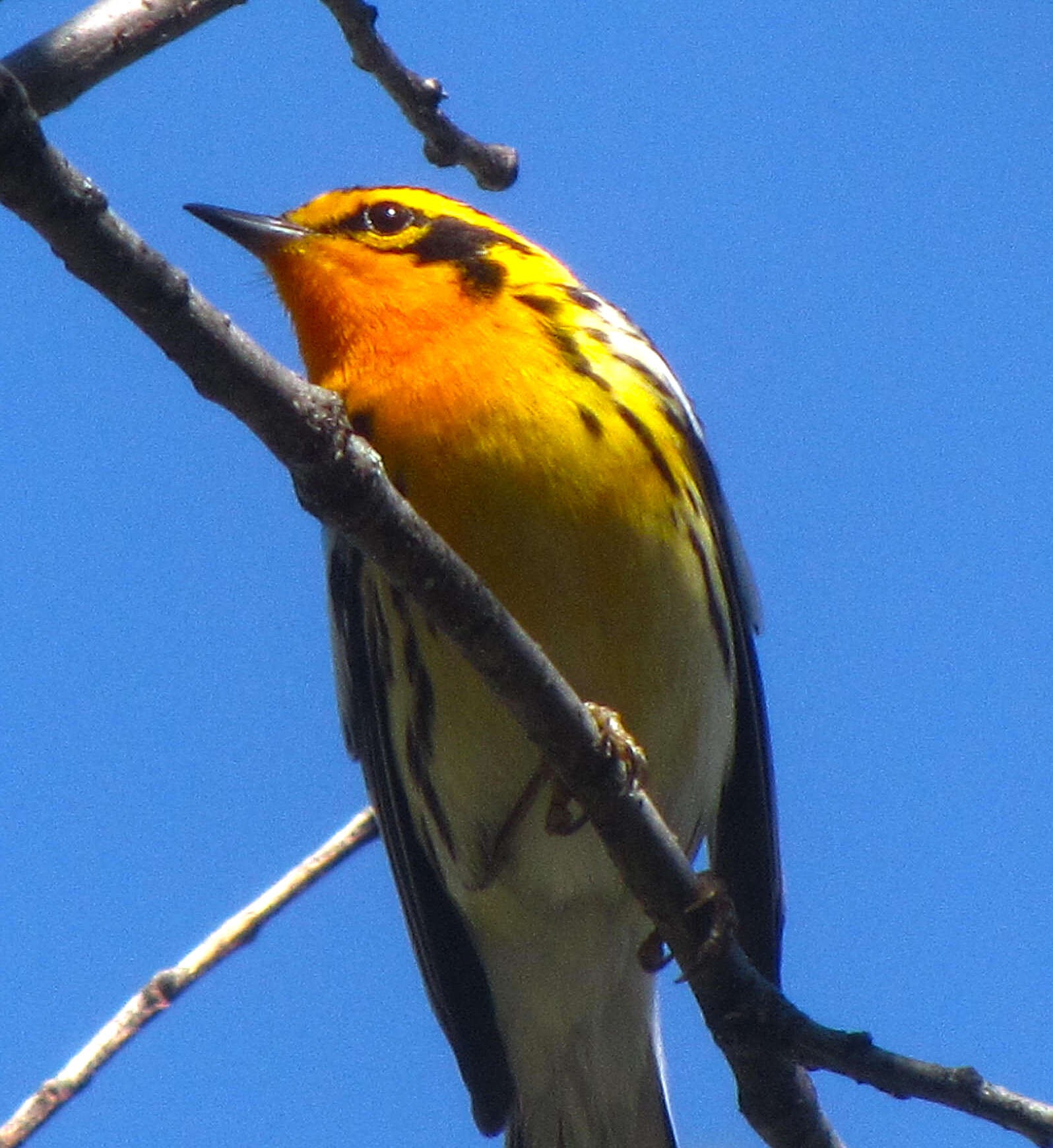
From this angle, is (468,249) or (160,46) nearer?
(160,46)

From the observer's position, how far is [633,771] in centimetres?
352

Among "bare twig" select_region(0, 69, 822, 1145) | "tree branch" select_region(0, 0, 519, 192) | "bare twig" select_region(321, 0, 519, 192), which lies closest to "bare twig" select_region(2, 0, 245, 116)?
"tree branch" select_region(0, 0, 519, 192)

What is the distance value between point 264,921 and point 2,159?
190 centimetres

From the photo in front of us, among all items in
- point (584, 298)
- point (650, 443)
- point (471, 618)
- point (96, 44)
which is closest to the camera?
point (471, 618)

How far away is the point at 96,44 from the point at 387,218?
1.89 m

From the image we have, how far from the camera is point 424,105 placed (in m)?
3.95

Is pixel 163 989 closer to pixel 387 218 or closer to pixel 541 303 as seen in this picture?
pixel 541 303

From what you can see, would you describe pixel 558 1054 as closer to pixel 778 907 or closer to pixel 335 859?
pixel 778 907

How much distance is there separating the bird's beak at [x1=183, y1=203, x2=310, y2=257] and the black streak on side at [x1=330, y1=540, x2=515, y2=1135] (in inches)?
39.9

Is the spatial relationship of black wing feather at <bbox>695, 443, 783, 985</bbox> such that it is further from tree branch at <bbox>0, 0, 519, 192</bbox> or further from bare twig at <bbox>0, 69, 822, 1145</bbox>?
bare twig at <bbox>0, 69, 822, 1145</bbox>

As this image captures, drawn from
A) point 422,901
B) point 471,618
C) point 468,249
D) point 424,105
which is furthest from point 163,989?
point 468,249

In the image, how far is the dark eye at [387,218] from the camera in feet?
16.5

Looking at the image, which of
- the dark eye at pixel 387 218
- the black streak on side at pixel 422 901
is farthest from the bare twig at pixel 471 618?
the dark eye at pixel 387 218

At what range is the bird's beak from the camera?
16.1 ft
